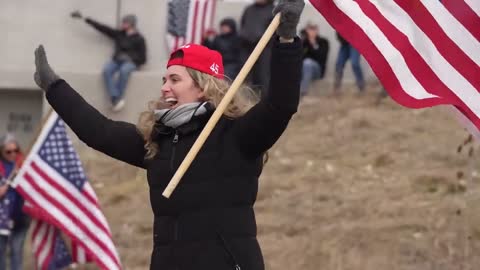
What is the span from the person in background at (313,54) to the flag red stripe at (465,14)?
1039cm

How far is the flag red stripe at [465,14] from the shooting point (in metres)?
Answer: 5.49

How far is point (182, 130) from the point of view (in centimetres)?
473

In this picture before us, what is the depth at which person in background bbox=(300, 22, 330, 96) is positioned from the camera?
52.5 ft

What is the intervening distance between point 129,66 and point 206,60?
11918 millimetres

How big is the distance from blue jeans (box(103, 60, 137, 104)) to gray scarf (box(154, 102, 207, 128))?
39.7 ft

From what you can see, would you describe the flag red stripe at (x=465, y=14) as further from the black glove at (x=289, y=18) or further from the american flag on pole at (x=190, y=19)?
the american flag on pole at (x=190, y=19)

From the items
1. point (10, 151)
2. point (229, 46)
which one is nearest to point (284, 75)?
point (10, 151)

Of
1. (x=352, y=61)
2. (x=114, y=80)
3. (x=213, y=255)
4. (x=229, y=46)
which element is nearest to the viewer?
(x=213, y=255)

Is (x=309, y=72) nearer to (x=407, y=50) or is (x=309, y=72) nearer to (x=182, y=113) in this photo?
(x=407, y=50)

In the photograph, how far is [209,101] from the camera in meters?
4.75

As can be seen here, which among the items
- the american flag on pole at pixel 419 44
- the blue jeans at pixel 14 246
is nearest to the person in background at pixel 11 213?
the blue jeans at pixel 14 246

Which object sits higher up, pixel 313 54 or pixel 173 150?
pixel 173 150

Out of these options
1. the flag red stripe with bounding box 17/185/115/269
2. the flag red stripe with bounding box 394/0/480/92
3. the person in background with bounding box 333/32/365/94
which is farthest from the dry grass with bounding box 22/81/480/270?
the flag red stripe with bounding box 394/0/480/92

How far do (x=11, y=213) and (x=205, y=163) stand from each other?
6513mm
